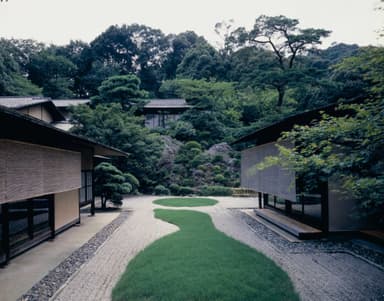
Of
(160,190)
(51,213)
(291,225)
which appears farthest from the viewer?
(160,190)

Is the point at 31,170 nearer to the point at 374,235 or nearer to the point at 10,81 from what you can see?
the point at 374,235

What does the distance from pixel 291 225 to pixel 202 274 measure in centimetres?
436

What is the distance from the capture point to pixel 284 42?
2119 cm

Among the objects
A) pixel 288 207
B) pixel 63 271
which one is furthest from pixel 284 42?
pixel 63 271

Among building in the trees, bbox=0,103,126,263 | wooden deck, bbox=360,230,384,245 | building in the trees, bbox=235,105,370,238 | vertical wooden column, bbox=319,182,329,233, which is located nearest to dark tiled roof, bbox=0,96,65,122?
building in the trees, bbox=0,103,126,263

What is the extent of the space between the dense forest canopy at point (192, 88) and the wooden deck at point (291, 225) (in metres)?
5.71

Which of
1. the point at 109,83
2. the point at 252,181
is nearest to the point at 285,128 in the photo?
the point at 252,181

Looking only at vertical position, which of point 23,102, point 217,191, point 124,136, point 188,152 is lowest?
point 217,191

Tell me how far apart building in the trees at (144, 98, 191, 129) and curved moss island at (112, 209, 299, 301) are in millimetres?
20262

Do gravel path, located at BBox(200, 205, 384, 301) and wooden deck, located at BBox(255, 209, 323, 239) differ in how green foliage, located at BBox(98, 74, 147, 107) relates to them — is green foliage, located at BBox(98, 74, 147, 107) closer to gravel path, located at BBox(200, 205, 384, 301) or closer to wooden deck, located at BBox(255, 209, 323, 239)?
wooden deck, located at BBox(255, 209, 323, 239)

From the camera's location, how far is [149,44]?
37.4 meters

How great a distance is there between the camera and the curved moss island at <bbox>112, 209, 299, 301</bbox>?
4.02 metres

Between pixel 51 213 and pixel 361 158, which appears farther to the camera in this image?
pixel 51 213

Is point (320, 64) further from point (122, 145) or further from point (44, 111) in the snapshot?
point (44, 111)
